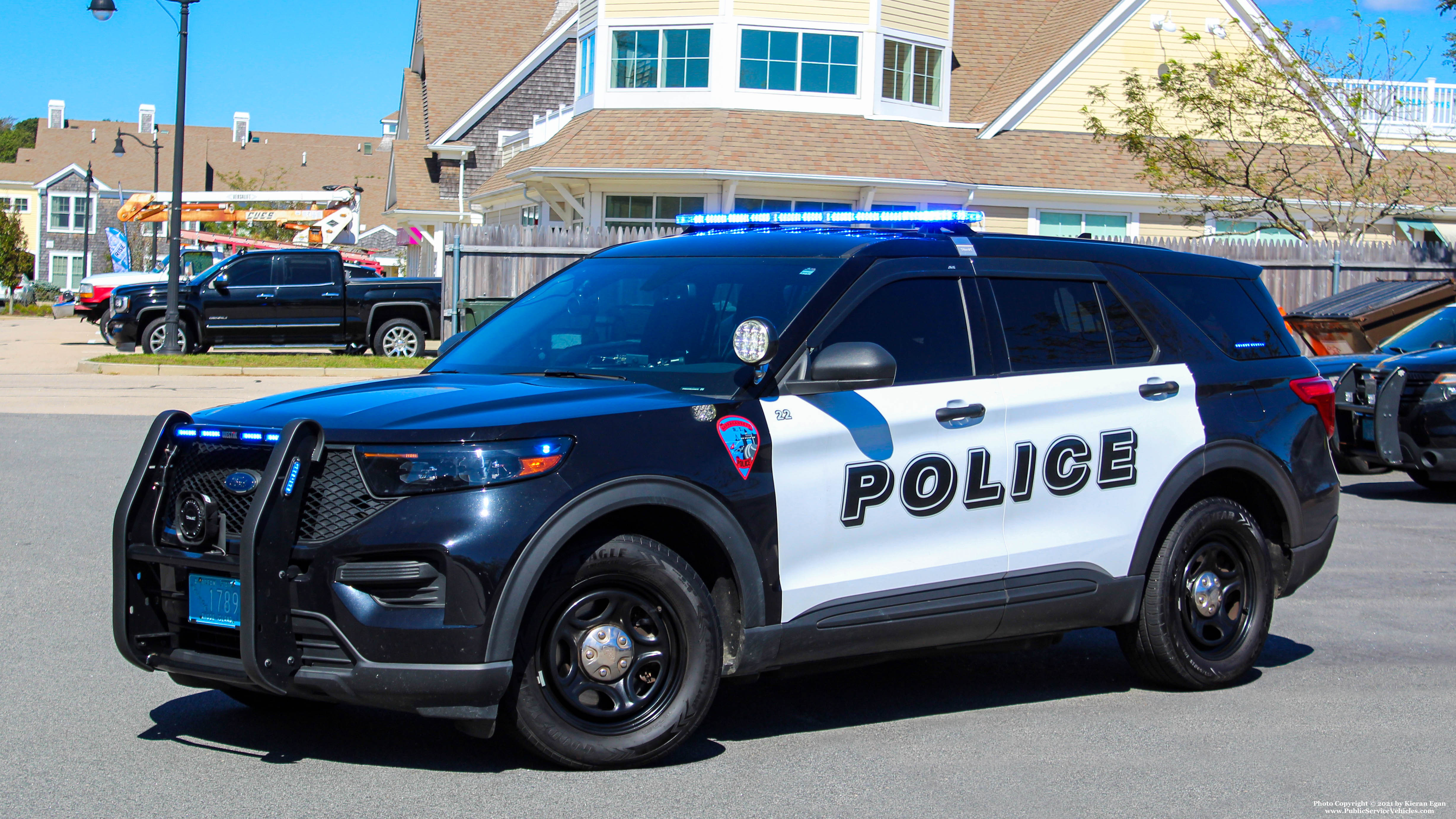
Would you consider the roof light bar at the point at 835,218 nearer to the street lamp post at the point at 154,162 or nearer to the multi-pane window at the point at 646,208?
the multi-pane window at the point at 646,208

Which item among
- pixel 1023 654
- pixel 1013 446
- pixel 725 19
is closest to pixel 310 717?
pixel 1013 446

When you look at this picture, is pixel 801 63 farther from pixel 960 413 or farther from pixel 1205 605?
pixel 960 413

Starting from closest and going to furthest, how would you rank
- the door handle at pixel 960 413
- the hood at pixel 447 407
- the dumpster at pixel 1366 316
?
the hood at pixel 447 407 → the door handle at pixel 960 413 → the dumpster at pixel 1366 316

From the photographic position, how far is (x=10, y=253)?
6519 cm

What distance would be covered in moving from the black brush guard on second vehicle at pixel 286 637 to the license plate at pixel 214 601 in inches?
0.9

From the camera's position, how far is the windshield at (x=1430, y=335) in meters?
12.9

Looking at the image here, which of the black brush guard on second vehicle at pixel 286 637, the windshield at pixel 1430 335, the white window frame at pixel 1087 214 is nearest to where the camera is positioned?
the black brush guard on second vehicle at pixel 286 637

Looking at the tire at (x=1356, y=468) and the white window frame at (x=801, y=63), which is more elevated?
the white window frame at (x=801, y=63)

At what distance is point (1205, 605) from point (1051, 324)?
4.73 feet

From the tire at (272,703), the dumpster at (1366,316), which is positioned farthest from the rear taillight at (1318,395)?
the dumpster at (1366,316)

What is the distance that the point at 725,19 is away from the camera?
28719mm

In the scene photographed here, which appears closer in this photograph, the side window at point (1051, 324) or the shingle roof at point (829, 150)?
the side window at point (1051, 324)

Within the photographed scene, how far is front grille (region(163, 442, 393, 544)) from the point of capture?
4266 millimetres

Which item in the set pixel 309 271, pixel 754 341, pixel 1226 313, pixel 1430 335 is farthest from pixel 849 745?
pixel 309 271
